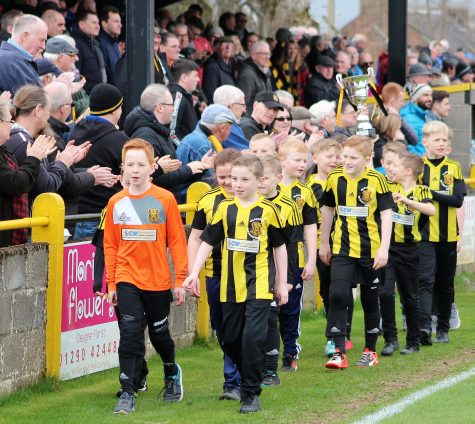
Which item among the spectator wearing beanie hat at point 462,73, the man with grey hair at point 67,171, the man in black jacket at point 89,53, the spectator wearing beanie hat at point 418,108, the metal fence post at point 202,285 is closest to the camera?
the man with grey hair at point 67,171

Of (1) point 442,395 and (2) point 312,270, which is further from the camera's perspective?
(2) point 312,270

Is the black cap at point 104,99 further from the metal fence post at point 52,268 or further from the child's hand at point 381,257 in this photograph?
the child's hand at point 381,257

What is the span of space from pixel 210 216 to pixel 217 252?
1.27 ft

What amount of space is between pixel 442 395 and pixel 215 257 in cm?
184

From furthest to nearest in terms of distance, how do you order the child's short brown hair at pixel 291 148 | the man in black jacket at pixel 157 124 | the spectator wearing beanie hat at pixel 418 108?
1. the spectator wearing beanie hat at pixel 418 108
2. the man in black jacket at pixel 157 124
3. the child's short brown hair at pixel 291 148

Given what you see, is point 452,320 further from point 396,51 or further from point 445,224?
point 396,51

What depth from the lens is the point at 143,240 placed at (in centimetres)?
827

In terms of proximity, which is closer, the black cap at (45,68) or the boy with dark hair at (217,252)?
the boy with dark hair at (217,252)

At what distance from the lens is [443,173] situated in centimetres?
1147

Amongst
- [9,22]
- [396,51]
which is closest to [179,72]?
[9,22]

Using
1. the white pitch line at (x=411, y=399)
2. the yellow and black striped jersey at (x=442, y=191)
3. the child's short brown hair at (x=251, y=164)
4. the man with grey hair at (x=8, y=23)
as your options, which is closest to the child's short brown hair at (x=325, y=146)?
the yellow and black striped jersey at (x=442, y=191)

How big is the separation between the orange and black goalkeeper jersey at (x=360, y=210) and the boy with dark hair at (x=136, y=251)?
1970mm

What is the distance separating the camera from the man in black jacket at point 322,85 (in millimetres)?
18109

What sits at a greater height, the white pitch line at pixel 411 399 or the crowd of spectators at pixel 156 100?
the crowd of spectators at pixel 156 100
